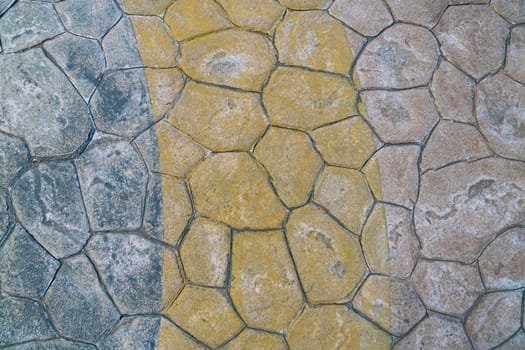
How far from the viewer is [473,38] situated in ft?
10.5

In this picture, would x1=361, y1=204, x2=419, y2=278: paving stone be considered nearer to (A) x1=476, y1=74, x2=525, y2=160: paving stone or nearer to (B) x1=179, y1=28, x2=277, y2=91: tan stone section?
(A) x1=476, y1=74, x2=525, y2=160: paving stone

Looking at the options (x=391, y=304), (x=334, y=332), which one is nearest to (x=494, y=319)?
(x=391, y=304)

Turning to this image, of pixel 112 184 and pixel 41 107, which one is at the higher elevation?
pixel 41 107

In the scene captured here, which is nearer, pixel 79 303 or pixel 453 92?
pixel 79 303

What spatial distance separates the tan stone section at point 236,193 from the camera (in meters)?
2.89

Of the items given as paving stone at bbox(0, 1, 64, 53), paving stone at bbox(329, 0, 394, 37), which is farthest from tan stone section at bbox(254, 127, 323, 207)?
paving stone at bbox(0, 1, 64, 53)

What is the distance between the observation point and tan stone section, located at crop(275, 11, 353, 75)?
10.3 ft

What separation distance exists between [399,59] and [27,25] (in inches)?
81.7

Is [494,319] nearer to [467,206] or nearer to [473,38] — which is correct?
[467,206]

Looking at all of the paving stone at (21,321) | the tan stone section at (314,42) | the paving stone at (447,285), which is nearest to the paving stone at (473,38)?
the tan stone section at (314,42)

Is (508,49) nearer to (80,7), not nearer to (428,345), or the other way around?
(428,345)

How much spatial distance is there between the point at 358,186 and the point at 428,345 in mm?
872

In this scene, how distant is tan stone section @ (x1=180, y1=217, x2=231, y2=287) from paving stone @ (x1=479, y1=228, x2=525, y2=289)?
4.37 ft

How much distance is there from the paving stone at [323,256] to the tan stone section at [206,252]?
0.35 m
